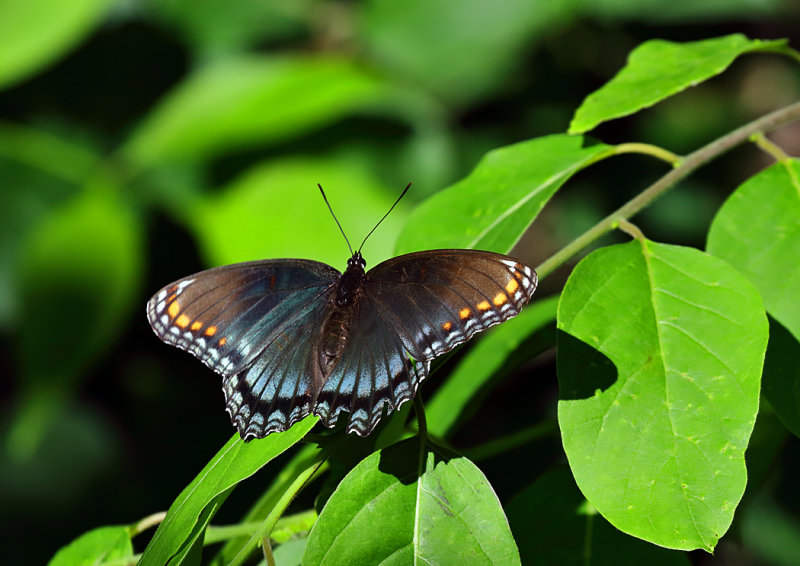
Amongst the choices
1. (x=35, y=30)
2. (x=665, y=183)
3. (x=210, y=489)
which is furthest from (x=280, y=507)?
(x=35, y=30)

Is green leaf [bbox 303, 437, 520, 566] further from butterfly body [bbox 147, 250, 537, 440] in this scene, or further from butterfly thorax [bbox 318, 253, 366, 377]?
butterfly thorax [bbox 318, 253, 366, 377]

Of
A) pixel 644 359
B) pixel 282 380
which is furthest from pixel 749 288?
pixel 282 380

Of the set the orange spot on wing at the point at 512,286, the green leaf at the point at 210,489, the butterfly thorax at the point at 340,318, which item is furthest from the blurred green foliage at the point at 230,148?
the green leaf at the point at 210,489

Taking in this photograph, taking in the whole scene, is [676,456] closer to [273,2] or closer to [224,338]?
[224,338]

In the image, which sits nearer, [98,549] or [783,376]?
[783,376]

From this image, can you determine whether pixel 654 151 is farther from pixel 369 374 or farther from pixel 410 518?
pixel 410 518

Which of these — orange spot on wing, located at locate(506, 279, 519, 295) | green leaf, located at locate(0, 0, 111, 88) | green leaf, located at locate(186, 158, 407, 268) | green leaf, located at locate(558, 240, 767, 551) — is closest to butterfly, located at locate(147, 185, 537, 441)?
orange spot on wing, located at locate(506, 279, 519, 295)

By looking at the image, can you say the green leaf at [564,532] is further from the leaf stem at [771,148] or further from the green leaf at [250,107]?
the green leaf at [250,107]
